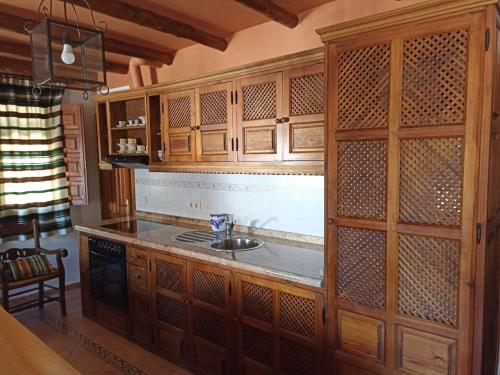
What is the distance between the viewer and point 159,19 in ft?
8.13

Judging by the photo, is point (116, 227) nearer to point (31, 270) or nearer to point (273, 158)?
point (31, 270)

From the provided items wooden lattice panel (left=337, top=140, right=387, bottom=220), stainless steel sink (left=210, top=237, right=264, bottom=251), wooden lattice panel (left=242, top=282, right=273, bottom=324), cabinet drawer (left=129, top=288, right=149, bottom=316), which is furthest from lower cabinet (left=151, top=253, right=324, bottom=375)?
wooden lattice panel (left=337, top=140, right=387, bottom=220)

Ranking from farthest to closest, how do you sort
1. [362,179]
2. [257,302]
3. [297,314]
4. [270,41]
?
[270,41]
[257,302]
[297,314]
[362,179]

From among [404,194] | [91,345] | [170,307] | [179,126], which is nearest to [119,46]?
[179,126]

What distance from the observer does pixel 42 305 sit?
12.0ft

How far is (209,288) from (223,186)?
1005 millimetres

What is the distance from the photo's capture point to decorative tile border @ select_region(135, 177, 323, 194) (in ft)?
8.53

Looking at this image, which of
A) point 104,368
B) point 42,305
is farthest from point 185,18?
point 42,305

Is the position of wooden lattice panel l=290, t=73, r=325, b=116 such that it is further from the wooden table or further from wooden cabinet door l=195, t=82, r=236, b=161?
the wooden table

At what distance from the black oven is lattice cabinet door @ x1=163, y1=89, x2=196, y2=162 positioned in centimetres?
88

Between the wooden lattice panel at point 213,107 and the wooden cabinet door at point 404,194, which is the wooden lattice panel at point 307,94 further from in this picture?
the wooden lattice panel at point 213,107

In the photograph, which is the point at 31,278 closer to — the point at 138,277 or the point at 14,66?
the point at 138,277

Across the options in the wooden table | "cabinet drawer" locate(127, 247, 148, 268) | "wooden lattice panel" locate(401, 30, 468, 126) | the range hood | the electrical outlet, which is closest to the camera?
the wooden table

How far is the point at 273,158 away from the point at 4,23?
2.03 m
